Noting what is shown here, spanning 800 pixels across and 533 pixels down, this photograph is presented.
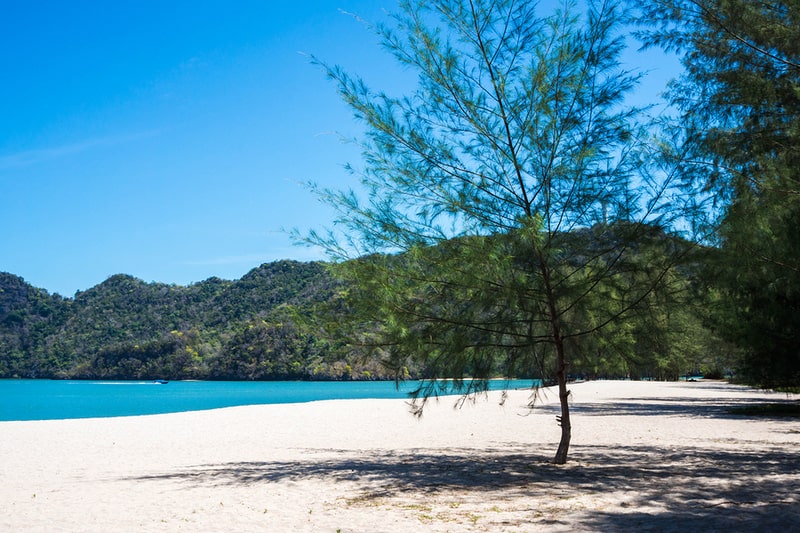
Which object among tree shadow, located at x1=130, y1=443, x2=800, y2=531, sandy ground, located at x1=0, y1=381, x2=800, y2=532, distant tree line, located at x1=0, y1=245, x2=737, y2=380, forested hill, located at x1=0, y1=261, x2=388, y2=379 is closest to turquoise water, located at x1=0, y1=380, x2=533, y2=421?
distant tree line, located at x1=0, y1=245, x2=737, y2=380

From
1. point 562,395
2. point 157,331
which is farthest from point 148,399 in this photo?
point 157,331

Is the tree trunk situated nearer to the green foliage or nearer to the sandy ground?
the sandy ground

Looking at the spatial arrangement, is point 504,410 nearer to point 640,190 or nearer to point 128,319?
point 640,190

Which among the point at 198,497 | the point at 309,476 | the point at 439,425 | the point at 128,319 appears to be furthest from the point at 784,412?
the point at 128,319

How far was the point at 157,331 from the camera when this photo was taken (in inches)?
6245

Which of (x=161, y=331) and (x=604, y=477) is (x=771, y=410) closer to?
(x=604, y=477)

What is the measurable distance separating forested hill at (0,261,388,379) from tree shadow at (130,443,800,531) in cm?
10797

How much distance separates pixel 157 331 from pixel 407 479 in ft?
524

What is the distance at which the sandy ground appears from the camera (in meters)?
6.95

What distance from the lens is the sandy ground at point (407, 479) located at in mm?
6945

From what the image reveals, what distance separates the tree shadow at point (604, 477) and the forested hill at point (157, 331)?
10797 centimetres

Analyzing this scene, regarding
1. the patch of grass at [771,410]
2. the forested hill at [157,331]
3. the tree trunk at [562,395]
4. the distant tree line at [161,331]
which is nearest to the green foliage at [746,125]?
the tree trunk at [562,395]

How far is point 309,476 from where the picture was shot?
10375mm

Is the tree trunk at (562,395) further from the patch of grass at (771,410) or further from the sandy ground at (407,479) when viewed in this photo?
the patch of grass at (771,410)
